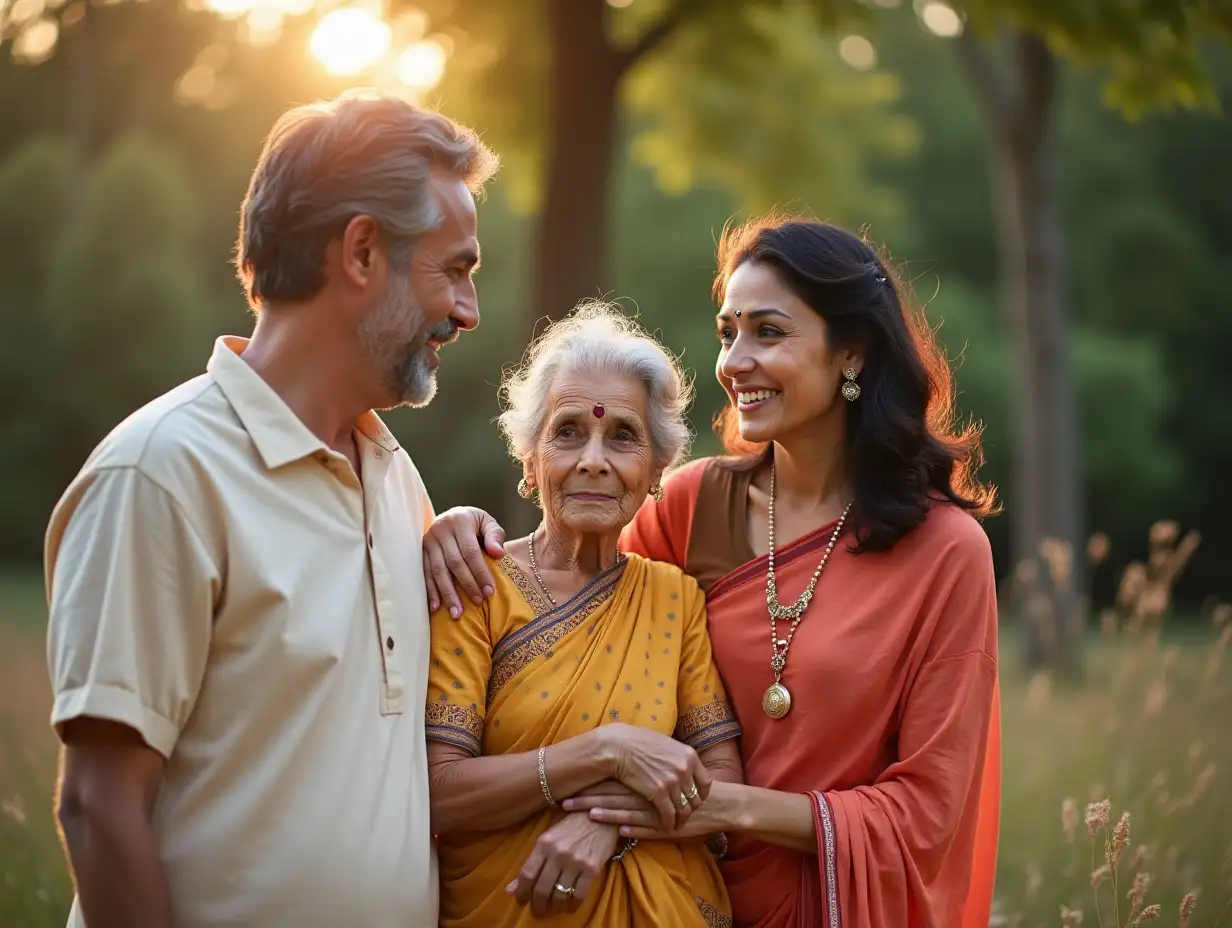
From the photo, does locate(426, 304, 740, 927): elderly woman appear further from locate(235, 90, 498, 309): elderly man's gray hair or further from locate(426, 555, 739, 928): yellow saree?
locate(235, 90, 498, 309): elderly man's gray hair

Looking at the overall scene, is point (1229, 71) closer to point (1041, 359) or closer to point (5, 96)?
point (1041, 359)

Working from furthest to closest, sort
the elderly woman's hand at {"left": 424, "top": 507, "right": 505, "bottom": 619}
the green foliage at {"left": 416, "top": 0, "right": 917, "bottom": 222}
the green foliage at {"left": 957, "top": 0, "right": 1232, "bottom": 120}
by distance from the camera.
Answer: the green foliage at {"left": 416, "top": 0, "right": 917, "bottom": 222} → the green foliage at {"left": 957, "top": 0, "right": 1232, "bottom": 120} → the elderly woman's hand at {"left": 424, "top": 507, "right": 505, "bottom": 619}

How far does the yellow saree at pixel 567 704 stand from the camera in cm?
290

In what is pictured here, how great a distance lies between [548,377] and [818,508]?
80cm

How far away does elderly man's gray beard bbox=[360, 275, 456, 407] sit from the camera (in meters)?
2.75

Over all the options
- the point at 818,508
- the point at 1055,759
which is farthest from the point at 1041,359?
the point at 818,508

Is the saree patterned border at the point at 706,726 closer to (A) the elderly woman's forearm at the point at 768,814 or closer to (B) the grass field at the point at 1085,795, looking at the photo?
(A) the elderly woman's forearm at the point at 768,814

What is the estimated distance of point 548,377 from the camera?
324 cm

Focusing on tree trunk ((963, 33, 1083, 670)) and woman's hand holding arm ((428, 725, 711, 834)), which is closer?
woman's hand holding arm ((428, 725, 711, 834))

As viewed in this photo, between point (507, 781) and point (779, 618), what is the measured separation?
83 cm

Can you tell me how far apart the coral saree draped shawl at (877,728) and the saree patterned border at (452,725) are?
27.0 inches

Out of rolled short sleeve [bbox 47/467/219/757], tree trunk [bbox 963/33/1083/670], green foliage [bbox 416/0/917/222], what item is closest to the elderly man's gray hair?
rolled short sleeve [bbox 47/467/219/757]

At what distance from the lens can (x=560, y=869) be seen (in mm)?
2797

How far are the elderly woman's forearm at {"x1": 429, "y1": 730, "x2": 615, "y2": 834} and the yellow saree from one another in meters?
0.07
